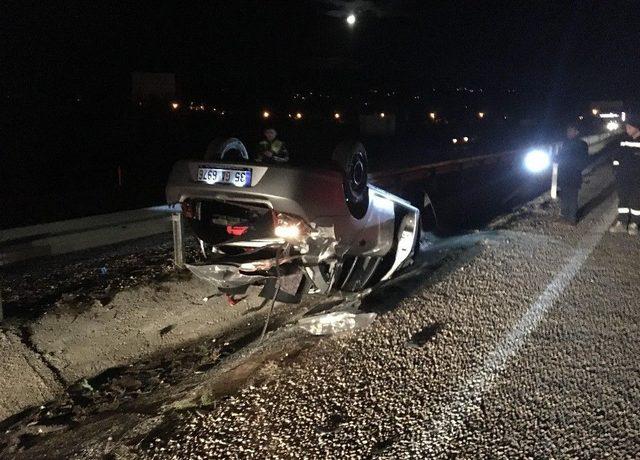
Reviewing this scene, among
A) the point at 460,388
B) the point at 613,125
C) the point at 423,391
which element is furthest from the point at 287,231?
the point at 613,125

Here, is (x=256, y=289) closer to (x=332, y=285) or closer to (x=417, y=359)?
(x=332, y=285)

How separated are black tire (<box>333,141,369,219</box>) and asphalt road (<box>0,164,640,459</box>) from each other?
3.14 ft

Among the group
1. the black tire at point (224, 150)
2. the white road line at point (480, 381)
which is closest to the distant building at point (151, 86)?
the black tire at point (224, 150)

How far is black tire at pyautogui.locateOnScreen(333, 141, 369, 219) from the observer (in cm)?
506

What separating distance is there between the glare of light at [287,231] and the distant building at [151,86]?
30.8m

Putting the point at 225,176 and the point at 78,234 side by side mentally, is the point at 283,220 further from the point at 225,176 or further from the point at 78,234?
the point at 78,234

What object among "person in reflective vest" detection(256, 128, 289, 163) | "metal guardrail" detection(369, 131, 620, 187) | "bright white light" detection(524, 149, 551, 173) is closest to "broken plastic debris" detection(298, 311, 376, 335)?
"person in reflective vest" detection(256, 128, 289, 163)

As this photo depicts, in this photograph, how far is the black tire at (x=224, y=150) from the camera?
212 inches

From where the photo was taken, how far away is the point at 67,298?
619cm

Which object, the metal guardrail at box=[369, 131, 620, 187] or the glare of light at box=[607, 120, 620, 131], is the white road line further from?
the glare of light at box=[607, 120, 620, 131]

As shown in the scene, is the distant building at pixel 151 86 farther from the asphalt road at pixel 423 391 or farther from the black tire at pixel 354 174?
the asphalt road at pixel 423 391

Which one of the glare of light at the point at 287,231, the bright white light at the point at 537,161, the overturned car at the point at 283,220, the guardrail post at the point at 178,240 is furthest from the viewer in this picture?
the bright white light at the point at 537,161

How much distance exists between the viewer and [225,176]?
15.7 ft

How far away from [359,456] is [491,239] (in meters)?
5.64
